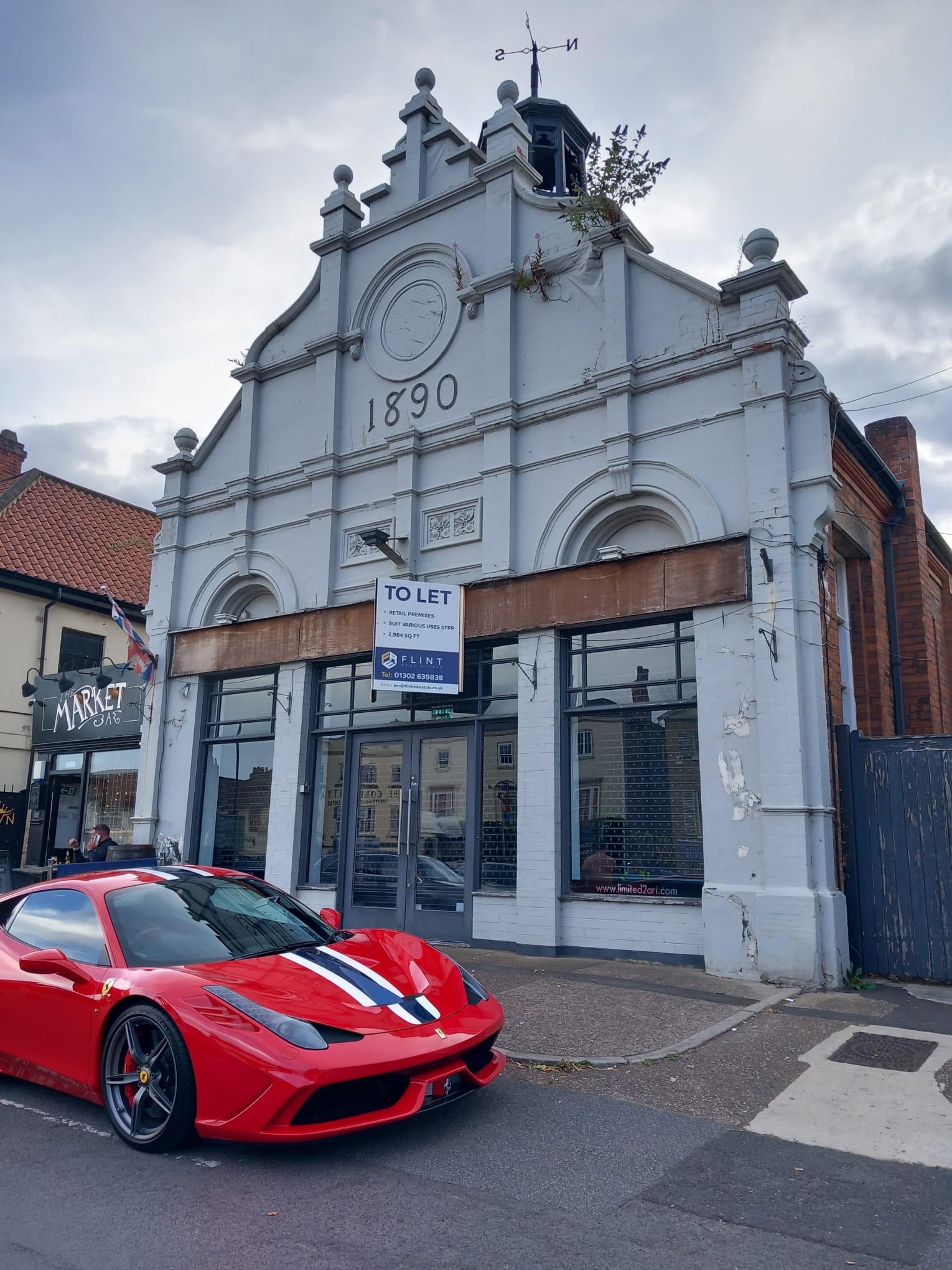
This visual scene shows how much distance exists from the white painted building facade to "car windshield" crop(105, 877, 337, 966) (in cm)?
475

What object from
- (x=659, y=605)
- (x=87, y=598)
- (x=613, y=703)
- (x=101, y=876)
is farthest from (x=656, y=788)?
(x=87, y=598)

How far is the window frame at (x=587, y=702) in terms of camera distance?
10.0 m

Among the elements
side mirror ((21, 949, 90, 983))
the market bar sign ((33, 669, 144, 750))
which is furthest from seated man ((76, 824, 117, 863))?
side mirror ((21, 949, 90, 983))

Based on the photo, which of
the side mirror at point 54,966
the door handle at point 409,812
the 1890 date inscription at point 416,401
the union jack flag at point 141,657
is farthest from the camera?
the union jack flag at point 141,657

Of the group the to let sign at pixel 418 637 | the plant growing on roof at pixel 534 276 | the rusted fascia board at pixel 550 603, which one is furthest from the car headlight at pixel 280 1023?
the plant growing on roof at pixel 534 276

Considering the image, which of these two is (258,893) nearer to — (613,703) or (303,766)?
(613,703)

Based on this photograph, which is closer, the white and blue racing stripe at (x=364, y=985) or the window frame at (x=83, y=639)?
the white and blue racing stripe at (x=364, y=985)

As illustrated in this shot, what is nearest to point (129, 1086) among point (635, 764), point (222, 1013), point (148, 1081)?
point (148, 1081)

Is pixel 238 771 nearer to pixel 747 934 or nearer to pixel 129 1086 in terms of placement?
pixel 747 934

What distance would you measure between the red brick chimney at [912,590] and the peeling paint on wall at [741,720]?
162 inches

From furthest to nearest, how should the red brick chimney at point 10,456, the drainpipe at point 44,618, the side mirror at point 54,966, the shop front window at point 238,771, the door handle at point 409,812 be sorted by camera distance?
the red brick chimney at point 10,456
the drainpipe at point 44,618
the shop front window at point 238,771
the door handle at point 409,812
the side mirror at point 54,966

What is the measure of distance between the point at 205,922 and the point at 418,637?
5913 millimetres

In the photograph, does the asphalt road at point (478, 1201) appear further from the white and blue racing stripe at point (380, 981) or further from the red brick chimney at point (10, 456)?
the red brick chimney at point (10, 456)

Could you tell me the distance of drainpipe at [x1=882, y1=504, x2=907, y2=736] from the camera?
12164mm
